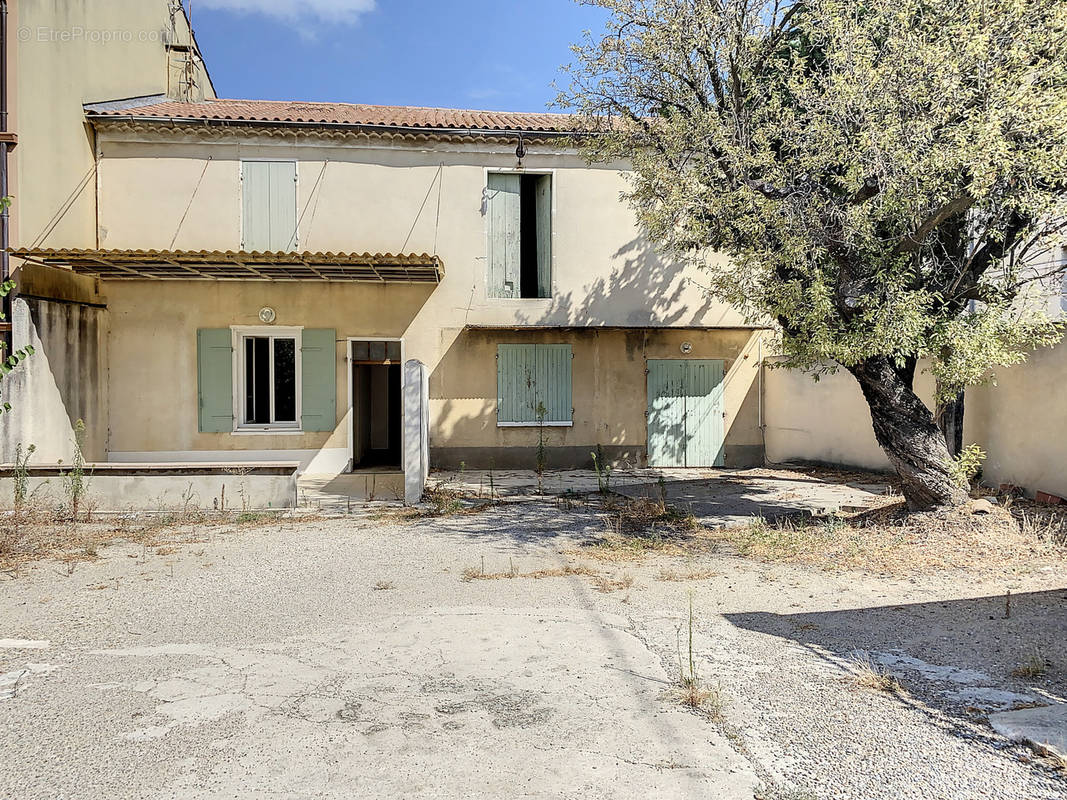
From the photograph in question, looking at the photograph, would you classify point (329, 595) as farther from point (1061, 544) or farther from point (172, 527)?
point (1061, 544)

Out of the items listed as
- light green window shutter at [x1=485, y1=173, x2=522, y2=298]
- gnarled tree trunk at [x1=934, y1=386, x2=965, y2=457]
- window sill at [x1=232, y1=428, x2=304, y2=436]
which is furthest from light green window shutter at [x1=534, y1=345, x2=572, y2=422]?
gnarled tree trunk at [x1=934, y1=386, x2=965, y2=457]

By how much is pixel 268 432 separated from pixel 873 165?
9.69 metres

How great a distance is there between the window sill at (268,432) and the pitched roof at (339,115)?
506 cm

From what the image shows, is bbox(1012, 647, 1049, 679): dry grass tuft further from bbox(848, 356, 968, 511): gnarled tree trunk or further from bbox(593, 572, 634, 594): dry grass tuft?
bbox(848, 356, 968, 511): gnarled tree trunk

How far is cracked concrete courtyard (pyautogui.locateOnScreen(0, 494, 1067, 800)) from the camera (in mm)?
2709

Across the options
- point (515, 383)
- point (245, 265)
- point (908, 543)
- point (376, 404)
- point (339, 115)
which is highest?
point (339, 115)

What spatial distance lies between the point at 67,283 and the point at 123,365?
1.60 meters

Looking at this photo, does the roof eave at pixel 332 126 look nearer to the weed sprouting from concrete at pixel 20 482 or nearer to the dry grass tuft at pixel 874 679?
the weed sprouting from concrete at pixel 20 482

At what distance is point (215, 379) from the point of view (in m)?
11.5

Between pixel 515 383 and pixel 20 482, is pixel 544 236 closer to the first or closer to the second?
pixel 515 383

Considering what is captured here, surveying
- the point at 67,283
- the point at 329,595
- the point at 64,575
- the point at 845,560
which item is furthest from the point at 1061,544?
the point at 67,283

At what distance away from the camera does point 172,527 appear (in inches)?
302

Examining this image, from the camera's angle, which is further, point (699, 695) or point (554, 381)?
point (554, 381)

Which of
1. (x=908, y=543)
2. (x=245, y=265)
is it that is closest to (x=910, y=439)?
(x=908, y=543)
